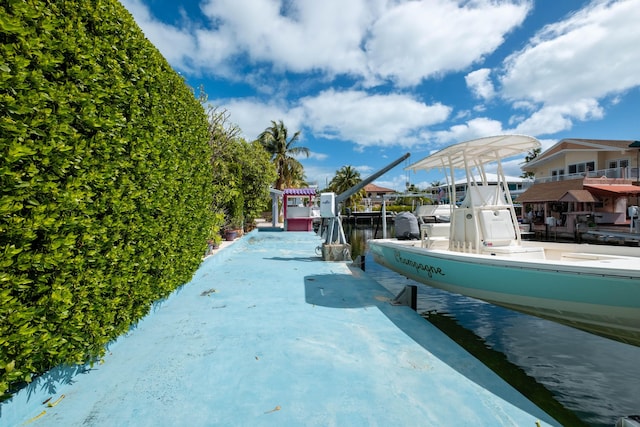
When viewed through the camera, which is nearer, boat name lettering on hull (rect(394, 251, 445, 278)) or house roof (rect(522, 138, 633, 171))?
boat name lettering on hull (rect(394, 251, 445, 278))

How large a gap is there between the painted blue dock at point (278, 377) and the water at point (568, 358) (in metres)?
1.65

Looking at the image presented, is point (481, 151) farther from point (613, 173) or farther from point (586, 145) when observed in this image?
point (586, 145)

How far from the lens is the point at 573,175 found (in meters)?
26.1

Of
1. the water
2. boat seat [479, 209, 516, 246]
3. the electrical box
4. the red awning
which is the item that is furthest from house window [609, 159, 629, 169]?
the electrical box

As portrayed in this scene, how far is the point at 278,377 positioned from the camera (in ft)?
10.1

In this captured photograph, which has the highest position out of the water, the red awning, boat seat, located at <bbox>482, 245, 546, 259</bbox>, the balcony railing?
the balcony railing

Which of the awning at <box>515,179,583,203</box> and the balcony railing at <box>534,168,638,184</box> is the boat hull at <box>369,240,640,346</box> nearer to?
the awning at <box>515,179,583,203</box>

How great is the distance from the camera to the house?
22500mm

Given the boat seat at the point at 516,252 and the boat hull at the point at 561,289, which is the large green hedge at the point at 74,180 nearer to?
the boat hull at the point at 561,289

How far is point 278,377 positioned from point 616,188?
28.0 metres

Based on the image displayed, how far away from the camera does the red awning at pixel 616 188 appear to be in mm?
21016

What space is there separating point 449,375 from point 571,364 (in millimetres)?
3008

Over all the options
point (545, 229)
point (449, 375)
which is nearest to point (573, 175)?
point (545, 229)

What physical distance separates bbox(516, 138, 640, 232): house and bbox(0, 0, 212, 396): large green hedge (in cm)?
2649
